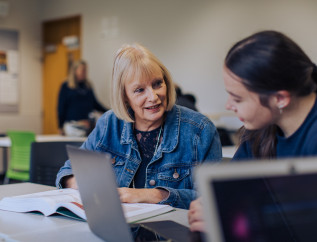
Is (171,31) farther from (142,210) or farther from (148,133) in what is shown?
(142,210)

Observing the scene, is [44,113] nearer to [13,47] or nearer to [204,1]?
[13,47]

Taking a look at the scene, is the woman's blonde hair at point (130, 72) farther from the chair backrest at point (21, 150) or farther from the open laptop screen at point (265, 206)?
the chair backrest at point (21, 150)

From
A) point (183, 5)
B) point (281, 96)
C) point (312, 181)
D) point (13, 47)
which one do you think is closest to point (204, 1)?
point (183, 5)

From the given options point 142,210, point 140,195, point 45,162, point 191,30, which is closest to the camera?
point 142,210

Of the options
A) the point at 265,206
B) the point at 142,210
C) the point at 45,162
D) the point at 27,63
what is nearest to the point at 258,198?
the point at 265,206

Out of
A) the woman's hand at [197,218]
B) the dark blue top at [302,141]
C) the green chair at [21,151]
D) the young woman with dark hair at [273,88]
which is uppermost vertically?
the young woman with dark hair at [273,88]

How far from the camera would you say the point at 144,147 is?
194 centimetres

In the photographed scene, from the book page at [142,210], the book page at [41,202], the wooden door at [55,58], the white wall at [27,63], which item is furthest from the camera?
the white wall at [27,63]

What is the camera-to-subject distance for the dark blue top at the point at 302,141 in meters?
1.21

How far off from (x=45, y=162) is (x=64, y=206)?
0.96 m

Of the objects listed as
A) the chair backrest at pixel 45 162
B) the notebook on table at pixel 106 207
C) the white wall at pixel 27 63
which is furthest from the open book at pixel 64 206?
the white wall at pixel 27 63

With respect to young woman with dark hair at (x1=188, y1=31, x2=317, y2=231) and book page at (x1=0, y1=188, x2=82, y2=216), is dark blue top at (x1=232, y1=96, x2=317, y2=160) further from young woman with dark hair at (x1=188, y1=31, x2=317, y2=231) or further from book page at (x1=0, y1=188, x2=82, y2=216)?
book page at (x1=0, y1=188, x2=82, y2=216)

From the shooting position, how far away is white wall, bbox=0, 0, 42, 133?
752 centimetres

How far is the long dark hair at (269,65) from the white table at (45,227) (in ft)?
1.50
